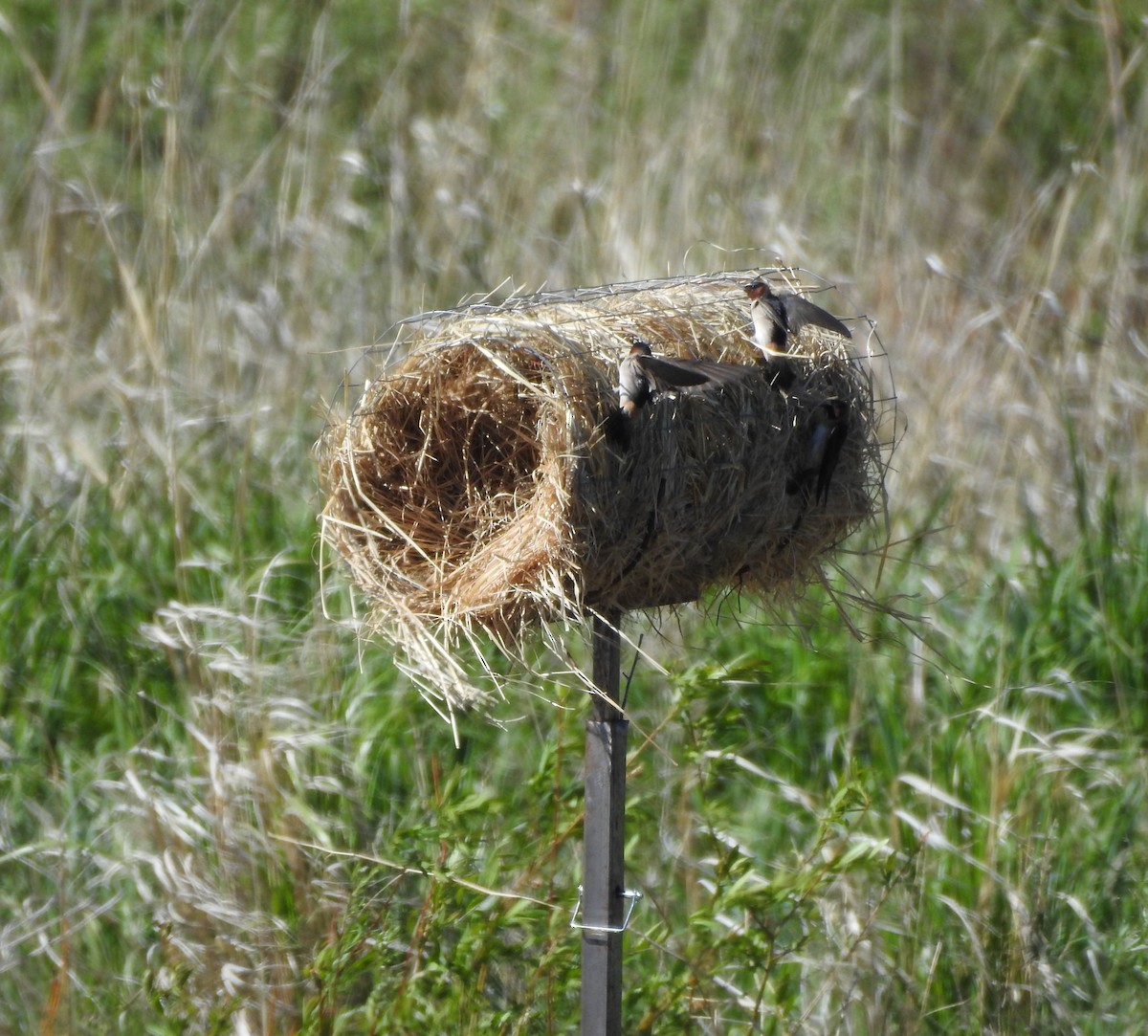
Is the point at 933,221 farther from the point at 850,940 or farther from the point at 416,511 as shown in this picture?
the point at 416,511

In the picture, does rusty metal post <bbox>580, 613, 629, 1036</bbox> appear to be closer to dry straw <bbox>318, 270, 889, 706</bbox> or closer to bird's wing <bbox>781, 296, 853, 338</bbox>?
dry straw <bbox>318, 270, 889, 706</bbox>

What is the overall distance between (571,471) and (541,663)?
197 cm

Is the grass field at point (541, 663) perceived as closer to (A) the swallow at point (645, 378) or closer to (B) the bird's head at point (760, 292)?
(A) the swallow at point (645, 378)

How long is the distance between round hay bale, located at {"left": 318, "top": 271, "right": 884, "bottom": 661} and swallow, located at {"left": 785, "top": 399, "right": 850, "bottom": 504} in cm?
1

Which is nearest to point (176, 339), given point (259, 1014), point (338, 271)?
point (338, 271)

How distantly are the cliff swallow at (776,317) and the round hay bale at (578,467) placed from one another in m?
0.04

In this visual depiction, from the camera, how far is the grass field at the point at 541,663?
2.88 m

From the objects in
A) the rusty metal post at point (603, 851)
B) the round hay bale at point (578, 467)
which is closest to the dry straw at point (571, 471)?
the round hay bale at point (578, 467)

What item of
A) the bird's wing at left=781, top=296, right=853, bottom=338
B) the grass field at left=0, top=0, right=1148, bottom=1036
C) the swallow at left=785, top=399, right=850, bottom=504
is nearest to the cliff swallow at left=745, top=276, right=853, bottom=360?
the bird's wing at left=781, top=296, right=853, bottom=338

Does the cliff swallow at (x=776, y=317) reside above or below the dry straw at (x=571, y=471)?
above

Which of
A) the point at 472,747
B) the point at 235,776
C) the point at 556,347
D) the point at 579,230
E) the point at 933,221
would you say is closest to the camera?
the point at 556,347

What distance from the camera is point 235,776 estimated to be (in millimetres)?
3170

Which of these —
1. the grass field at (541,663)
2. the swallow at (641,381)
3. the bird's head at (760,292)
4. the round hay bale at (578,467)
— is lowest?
the grass field at (541,663)

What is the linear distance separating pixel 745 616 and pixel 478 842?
2.00 meters
